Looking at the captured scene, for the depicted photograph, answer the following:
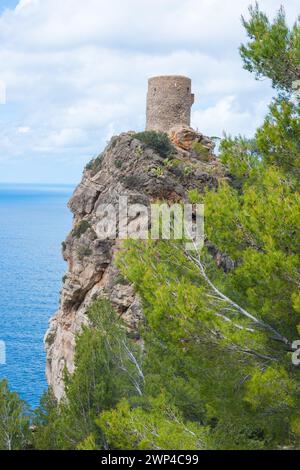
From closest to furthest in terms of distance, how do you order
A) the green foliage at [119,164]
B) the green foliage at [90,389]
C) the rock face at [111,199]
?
the green foliage at [90,389] → the rock face at [111,199] → the green foliage at [119,164]

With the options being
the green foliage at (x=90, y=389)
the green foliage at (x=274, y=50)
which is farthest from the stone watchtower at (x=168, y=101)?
the green foliage at (x=274, y=50)

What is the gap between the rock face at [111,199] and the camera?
73.5 feet

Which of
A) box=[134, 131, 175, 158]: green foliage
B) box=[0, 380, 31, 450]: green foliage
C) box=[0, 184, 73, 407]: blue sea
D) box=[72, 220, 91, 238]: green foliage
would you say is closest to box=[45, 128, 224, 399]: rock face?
box=[72, 220, 91, 238]: green foliage

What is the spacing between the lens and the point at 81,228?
24375 millimetres

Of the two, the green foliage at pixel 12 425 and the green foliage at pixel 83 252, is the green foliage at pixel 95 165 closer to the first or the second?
the green foliage at pixel 83 252

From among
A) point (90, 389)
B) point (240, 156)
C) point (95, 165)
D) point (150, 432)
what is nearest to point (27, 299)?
point (95, 165)

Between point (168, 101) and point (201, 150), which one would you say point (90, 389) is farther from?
point (168, 101)

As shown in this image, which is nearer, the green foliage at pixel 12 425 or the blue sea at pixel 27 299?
the green foliage at pixel 12 425

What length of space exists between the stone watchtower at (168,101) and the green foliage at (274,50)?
15.7 metres

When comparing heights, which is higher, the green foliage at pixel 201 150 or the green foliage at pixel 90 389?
the green foliage at pixel 201 150

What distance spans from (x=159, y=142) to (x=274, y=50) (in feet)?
47.0

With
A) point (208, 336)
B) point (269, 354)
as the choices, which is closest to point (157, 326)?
point (208, 336)

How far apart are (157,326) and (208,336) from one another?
0.74 meters
